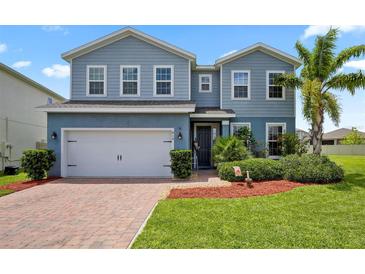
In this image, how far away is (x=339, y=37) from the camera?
12.7 m

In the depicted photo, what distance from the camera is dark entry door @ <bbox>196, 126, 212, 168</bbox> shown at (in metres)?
16.4

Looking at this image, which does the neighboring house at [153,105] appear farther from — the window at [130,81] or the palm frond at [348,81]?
the palm frond at [348,81]

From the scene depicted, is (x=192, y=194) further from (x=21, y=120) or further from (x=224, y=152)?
(x=21, y=120)

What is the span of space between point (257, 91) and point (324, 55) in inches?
157

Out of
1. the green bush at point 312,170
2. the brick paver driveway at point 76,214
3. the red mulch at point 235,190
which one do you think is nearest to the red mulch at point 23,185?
the brick paver driveway at point 76,214

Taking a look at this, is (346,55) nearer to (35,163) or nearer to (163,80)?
(163,80)

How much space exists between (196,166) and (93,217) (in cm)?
945

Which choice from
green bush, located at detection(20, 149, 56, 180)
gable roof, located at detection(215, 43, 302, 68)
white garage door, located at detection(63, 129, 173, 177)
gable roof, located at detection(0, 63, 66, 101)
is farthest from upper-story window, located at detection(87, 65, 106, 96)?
gable roof, located at detection(215, 43, 302, 68)

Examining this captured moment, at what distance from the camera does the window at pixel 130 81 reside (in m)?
15.1

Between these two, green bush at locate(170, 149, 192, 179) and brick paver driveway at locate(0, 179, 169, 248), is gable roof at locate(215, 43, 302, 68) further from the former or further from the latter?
brick paver driveway at locate(0, 179, 169, 248)

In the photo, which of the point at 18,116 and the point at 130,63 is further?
the point at 18,116

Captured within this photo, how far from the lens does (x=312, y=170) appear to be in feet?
36.3

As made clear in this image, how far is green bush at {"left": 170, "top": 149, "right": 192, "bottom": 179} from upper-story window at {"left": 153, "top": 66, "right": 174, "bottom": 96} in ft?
13.3

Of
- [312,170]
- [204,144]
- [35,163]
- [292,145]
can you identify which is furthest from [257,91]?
[35,163]
